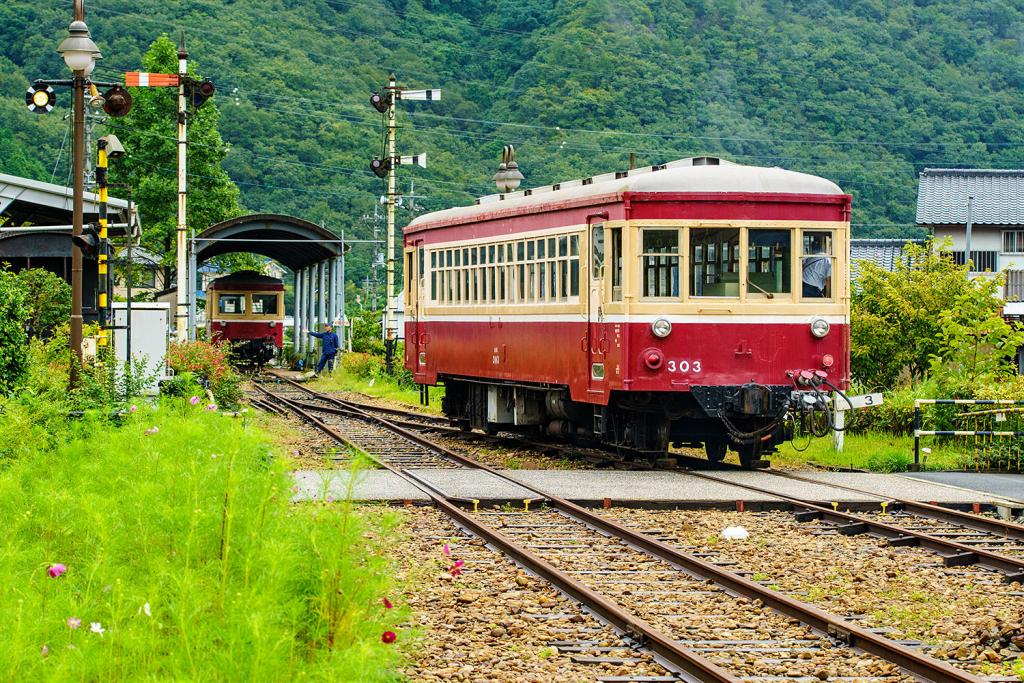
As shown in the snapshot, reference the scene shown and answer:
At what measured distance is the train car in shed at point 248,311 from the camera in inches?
1850

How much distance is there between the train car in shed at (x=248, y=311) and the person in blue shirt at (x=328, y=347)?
625cm

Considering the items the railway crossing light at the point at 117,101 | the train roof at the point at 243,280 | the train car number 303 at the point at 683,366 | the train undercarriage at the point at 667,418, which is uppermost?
the railway crossing light at the point at 117,101

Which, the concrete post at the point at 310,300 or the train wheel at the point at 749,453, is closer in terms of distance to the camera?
the train wheel at the point at 749,453

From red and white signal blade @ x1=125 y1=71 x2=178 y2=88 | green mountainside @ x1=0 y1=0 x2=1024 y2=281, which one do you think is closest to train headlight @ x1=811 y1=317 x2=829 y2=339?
red and white signal blade @ x1=125 y1=71 x2=178 y2=88

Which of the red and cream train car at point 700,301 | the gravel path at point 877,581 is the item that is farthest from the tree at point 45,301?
the gravel path at point 877,581

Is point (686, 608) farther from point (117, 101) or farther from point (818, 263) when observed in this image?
point (117, 101)

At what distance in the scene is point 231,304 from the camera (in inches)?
1875

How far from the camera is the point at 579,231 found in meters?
17.0

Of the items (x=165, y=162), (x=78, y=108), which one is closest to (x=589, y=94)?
(x=165, y=162)

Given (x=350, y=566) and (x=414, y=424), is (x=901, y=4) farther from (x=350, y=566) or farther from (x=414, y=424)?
(x=350, y=566)

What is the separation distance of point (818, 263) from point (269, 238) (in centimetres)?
2428

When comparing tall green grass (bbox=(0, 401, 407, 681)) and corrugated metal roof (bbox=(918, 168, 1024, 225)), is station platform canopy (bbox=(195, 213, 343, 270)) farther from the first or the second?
tall green grass (bbox=(0, 401, 407, 681))

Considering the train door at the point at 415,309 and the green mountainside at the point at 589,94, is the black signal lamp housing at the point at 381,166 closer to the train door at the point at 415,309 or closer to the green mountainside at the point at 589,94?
the train door at the point at 415,309

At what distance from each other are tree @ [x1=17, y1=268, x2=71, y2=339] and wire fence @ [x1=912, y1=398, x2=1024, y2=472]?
1501cm
